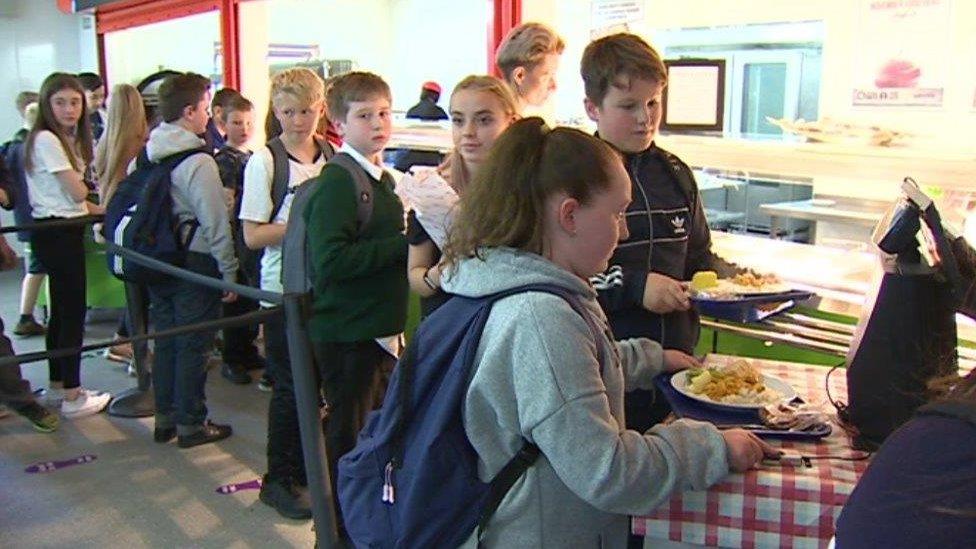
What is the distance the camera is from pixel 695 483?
4.42 ft

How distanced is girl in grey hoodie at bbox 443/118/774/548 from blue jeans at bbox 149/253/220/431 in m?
2.62

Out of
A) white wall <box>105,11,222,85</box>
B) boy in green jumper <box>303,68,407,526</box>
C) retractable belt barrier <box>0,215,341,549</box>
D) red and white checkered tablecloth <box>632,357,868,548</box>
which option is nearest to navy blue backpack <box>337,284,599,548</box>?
red and white checkered tablecloth <box>632,357,868,548</box>

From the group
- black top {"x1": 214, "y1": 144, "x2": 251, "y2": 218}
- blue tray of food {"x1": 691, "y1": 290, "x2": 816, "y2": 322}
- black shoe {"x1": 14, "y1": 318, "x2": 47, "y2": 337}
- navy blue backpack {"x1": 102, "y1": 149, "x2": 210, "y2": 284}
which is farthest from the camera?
black shoe {"x1": 14, "y1": 318, "x2": 47, "y2": 337}

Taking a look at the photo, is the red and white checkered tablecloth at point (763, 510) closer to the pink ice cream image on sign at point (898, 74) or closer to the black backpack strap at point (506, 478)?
the black backpack strap at point (506, 478)

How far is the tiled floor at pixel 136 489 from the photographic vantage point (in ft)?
10.6

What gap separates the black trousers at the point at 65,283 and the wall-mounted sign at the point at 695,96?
2807 millimetres

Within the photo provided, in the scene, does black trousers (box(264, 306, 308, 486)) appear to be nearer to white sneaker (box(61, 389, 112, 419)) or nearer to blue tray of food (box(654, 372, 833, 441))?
white sneaker (box(61, 389, 112, 419))

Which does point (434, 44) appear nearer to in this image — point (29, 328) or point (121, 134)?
point (121, 134)

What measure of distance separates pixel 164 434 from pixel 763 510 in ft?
11.0

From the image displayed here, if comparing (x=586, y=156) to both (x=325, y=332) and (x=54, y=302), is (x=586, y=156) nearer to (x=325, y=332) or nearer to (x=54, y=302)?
(x=325, y=332)

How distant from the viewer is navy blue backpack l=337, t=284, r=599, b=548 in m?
1.37

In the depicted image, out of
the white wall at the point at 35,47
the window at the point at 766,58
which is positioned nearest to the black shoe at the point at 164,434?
the window at the point at 766,58

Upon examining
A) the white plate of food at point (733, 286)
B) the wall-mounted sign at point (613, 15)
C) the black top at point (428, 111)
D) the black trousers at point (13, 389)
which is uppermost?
the wall-mounted sign at point (613, 15)

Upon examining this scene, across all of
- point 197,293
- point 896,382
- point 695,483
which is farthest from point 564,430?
point 197,293
